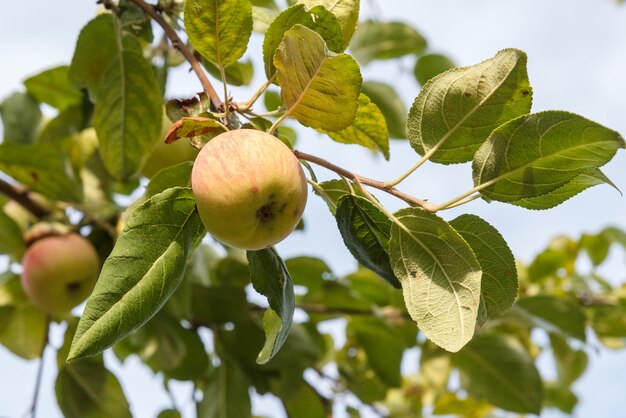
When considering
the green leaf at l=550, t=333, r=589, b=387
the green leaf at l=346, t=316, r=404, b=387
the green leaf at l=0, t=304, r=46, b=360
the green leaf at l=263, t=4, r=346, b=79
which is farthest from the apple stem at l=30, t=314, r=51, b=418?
the green leaf at l=550, t=333, r=589, b=387

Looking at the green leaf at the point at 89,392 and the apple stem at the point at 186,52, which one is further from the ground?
the apple stem at the point at 186,52

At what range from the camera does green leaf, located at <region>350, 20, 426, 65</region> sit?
240 cm

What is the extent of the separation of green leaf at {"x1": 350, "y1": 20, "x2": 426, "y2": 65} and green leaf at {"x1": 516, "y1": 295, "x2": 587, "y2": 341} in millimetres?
826

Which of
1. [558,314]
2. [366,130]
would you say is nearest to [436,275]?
[366,130]

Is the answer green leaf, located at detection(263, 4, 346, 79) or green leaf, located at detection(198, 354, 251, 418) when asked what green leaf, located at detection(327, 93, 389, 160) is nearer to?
green leaf, located at detection(263, 4, 346, 79)

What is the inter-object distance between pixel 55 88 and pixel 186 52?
936 mm

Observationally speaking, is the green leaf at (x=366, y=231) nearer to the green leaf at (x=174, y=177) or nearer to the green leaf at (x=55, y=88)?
the green leaf at (x=174, y=177)

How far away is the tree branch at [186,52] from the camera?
115 cm

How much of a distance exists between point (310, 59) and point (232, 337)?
4.10 feet

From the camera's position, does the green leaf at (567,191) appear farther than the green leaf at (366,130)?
No

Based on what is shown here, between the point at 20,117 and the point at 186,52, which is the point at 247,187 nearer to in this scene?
the point at 186,52

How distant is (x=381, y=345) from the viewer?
93.2 inches

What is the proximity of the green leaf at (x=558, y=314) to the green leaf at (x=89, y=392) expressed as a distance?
1090 millimetres

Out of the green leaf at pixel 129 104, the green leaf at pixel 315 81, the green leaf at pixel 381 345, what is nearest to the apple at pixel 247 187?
the green leaf at pixel 315 81
